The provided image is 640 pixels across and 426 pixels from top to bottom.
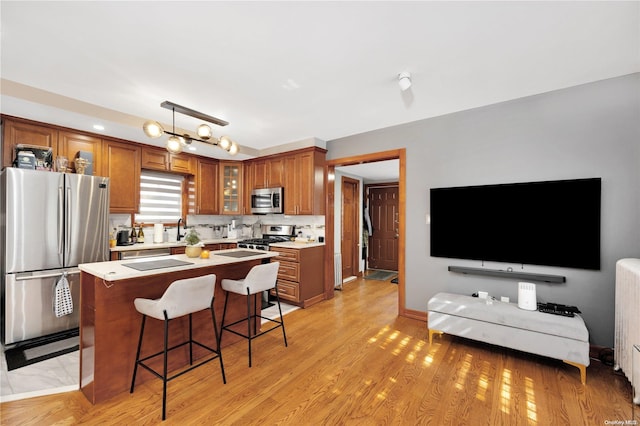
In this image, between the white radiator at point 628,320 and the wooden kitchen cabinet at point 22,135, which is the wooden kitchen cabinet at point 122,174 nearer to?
A: the wooden kitchen cabinet at point 22,135

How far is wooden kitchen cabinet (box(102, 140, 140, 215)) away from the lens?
4.01 m

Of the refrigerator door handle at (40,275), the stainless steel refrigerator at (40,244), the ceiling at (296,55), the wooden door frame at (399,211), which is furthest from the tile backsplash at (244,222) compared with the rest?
the ceiling at (296,55)

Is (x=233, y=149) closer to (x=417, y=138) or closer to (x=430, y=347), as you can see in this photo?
(x=417, y=138)

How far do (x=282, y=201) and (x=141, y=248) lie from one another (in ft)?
7.33

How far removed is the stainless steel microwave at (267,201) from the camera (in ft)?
16.6

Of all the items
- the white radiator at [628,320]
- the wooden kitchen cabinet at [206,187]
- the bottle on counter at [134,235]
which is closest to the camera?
the white radiator at [628,320]

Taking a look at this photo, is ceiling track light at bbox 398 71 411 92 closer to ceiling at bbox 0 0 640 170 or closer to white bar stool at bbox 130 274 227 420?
ceiling at bbox 0 0 640 170

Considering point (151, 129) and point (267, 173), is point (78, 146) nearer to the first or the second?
point (151, 129)

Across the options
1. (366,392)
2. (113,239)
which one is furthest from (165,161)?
(366,392)

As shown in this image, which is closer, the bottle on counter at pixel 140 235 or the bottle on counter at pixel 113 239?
the bottle on counter at pixel 113 239

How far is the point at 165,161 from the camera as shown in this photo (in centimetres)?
469

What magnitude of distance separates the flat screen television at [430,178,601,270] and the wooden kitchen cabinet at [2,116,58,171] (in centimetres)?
477

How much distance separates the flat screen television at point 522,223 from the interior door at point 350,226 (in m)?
2.60

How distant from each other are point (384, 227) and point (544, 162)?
4.53 metres
